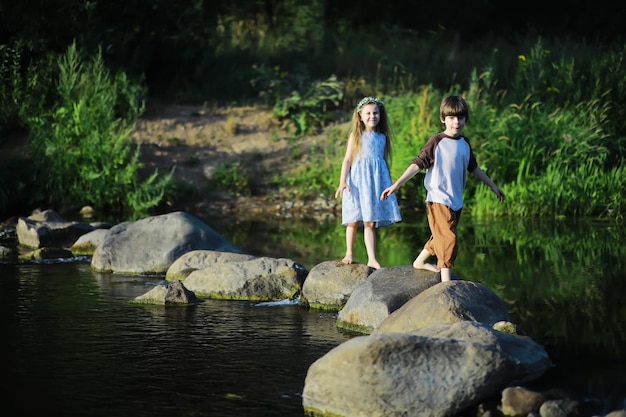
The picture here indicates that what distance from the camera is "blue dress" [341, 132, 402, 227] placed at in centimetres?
927

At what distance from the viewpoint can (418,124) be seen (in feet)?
54.3

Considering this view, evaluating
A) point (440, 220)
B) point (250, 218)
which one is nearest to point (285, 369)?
point (440, 220)

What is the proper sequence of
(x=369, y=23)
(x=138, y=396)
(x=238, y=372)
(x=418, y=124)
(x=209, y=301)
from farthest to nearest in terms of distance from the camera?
(x=369, y=23)
(x=418, y=124)
(x=209, y=301)
(x=238, y=372)
(x=138, y=396)

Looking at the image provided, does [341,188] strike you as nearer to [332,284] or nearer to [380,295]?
[332,284]

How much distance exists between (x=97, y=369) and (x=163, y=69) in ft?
43.4

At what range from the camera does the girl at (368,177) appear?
926cm

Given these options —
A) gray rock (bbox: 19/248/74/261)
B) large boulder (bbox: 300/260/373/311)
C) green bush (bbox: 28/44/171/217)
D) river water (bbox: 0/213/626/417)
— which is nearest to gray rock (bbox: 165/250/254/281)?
river water (bbox: 0/213/626/417)

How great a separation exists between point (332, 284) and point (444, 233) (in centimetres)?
112

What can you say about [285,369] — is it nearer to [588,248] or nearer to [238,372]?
[238,372]

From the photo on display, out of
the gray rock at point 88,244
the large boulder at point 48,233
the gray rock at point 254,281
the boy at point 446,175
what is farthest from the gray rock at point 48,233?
the boy at point 446,175

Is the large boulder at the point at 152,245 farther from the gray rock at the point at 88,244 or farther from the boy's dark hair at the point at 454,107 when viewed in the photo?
the boy's dark hair at the point at 454,107

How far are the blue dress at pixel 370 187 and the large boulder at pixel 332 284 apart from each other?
1.91ft

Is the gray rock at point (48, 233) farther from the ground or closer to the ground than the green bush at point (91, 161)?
closer to the ground

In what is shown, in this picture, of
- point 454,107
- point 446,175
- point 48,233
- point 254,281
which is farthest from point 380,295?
point 48,233
